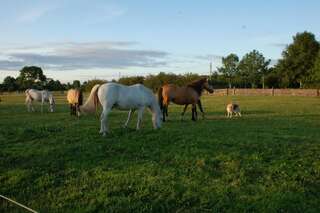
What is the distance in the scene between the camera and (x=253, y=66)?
107 m

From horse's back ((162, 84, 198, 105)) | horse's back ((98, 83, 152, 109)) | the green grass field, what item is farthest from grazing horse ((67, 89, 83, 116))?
the green grass field

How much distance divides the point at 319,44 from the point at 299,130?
7889 cm

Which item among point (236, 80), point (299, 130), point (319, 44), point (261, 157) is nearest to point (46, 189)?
point (261, 157)

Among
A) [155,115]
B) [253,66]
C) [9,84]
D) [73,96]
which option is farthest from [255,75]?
[155,115]

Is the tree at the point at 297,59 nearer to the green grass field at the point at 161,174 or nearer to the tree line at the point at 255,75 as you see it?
the tree line at the point at 255,75

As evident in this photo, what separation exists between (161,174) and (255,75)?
329 ft

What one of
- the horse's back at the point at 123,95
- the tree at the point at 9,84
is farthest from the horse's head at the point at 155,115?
the tree at the point at 9,84

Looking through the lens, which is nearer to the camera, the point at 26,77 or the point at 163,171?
the point at 163,171

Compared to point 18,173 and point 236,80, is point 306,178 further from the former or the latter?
point 236,80

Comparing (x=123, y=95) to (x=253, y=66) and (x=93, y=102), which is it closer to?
(x=93, y=102)

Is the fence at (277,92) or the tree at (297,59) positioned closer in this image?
the fence at (277,92)

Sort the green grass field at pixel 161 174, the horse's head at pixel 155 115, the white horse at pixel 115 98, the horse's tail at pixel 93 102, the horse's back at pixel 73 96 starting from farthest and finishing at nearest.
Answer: the horse's back at pixel 73 96 → the horse's head at pixel 155 115 → the horse's tail at pixel 93 102 → the white horse at pixel 115 98 → the green grass field at pixel 161 174

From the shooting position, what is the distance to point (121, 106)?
43.8 feet

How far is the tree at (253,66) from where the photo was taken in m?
106
